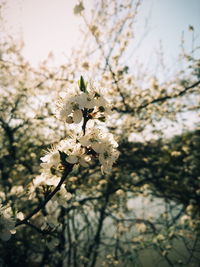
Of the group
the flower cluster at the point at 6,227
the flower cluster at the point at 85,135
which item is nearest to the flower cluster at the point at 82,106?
the flower cluster at the point at 85,135

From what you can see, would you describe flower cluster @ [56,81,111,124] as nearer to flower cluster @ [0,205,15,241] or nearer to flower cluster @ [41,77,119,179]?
flower cluster @ [41,77,119,179]

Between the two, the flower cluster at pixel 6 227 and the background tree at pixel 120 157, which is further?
the background tree at pixel 120 157

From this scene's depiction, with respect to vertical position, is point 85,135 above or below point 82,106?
below

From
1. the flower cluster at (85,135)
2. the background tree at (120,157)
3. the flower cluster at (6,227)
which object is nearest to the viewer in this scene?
the flower cluster at (85,135)

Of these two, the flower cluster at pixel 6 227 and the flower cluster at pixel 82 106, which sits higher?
the flower cluster at pixel 82 106

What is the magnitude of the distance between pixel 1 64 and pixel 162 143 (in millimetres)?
4809

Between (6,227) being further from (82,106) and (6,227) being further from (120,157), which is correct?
(120,157)

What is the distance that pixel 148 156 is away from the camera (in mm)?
5344

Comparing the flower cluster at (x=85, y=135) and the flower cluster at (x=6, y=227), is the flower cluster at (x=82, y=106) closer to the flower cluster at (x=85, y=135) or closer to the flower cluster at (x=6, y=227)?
the flower cluster at (x=85, y=135)

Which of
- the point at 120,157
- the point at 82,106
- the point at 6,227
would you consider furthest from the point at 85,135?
the point at 120,157

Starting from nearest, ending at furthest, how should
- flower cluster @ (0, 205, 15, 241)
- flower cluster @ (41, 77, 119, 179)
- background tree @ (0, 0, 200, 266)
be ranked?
flower cluster @ (41, 77, 119, 179) → flower cluster @ (0, 205, 15, 241) → background tree @ (0, 0, 200, 266)

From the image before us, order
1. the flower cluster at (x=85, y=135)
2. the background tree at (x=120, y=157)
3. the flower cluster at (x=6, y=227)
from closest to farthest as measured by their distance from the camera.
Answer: the flower cluster at (x=85, y=135)
the flower cluster at (x=6, y=227)
the background tree at (x=120, y=157)

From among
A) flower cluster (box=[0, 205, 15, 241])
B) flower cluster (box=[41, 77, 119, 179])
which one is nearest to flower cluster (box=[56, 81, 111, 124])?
flower cluster (box=[41, 77, 119, 179])

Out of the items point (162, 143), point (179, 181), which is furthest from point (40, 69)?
point (179, 181)
